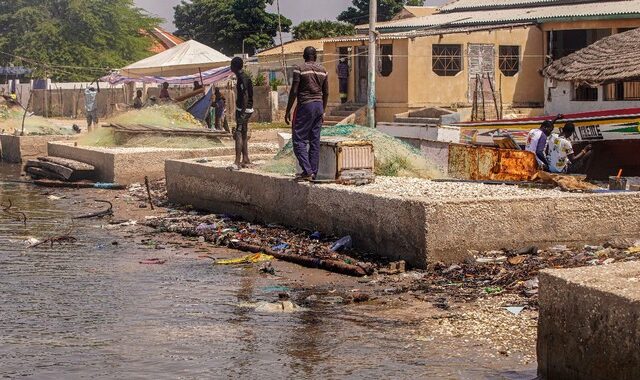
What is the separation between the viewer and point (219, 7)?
59312 millimetres

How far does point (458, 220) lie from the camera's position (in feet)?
32.7

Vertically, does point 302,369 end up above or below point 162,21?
below

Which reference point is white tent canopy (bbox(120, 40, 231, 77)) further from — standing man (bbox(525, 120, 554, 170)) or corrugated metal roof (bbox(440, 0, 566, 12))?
standing man (bbox(525, 120, 554, 170))

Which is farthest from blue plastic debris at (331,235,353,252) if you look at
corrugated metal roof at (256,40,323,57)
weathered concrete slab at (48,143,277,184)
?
corrugated metal roof at (256,40,323,57)

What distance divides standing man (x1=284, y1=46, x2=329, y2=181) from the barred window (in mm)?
17527

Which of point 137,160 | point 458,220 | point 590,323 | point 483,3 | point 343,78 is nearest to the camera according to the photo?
point 590,323

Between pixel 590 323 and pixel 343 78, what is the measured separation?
26.8 metres

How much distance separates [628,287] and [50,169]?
56.0 ft

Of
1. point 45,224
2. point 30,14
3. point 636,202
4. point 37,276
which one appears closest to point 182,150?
point 45,224

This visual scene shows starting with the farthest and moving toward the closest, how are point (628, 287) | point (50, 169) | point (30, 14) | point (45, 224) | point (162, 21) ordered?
point (162, 21)
point (30, 14)
point (50, 169)
point (45, 224)
point (628, 287)

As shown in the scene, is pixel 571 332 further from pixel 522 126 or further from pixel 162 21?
pixel 162 21

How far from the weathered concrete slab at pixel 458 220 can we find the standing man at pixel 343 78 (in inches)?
794

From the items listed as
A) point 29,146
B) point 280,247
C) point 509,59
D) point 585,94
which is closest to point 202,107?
point 29,146

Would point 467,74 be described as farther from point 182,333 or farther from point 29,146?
point 182,333
